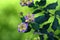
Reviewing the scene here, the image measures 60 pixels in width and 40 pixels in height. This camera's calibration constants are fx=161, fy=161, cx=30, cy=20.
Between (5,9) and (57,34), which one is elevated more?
(5,9)

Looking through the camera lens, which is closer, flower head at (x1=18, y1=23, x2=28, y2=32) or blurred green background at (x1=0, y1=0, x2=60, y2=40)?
flower head at (x1=18, y1=23, x2=28, y2=32)

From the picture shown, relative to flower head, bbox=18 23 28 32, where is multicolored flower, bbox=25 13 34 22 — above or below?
above

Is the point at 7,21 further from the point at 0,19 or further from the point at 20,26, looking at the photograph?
the point at 20,26

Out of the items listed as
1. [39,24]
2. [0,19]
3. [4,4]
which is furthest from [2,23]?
[39,24]

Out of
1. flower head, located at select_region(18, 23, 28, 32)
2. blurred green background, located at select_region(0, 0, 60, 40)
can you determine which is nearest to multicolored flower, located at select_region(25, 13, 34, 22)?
flower head, located at select_region(18, 23, 28, 32)

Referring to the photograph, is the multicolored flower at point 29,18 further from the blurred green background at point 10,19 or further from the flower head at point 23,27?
the blurred green background at point 10,19

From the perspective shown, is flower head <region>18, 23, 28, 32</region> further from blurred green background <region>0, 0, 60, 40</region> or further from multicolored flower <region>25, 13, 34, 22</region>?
blurred green background <region>0, 0, 60, 40</region>

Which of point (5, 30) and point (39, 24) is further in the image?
point (5, 30)

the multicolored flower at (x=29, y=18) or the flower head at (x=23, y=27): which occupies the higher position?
the multicolored flower at (x=29, y=18)

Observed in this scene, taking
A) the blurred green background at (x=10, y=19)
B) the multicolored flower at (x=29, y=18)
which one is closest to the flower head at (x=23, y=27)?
the multicolored flower at (x=29, y=18)

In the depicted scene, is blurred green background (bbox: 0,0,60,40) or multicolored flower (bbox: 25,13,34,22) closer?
multicolored flower (bbox: 25,13,34,22)

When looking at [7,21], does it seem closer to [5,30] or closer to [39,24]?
[5,30]
